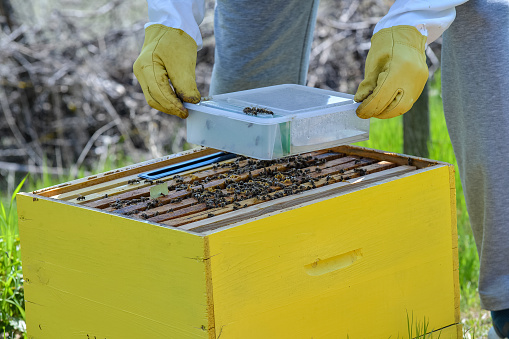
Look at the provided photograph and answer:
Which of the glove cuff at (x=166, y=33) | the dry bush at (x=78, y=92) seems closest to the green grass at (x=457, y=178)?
the dry bush at (x=78, y=92)

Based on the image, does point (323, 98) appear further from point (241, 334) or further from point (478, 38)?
point (241, 334)

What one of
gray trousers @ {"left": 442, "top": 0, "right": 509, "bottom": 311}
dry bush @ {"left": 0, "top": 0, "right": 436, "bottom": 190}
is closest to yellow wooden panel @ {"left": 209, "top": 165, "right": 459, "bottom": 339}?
gray trousers @ {"left": 442, "top": 0, "right": 509, "bottom": 311}

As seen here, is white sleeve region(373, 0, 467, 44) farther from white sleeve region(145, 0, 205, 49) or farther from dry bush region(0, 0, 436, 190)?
dry bush region(0, 0, 436, 190)

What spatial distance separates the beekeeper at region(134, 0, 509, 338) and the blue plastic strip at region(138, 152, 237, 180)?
21cm

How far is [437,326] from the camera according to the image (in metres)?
1.82

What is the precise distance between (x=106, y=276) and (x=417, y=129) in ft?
6.01

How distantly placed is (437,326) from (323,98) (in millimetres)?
676

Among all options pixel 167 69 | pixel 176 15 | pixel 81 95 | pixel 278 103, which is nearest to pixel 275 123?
pixel 278 103

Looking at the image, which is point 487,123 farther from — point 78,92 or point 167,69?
point 78,92

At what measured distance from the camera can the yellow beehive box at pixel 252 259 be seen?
1448 millimetres

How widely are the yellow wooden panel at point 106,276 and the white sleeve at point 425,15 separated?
32.5 inches

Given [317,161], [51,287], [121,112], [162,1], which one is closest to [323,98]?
[317,161]

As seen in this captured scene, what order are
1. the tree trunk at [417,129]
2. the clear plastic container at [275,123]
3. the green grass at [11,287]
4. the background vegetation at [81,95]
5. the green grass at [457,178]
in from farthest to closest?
1. the background vegetation at [81,95]
2. the tree trunk at [417,129]
3. the green grass at [457,178]
4. the green grass at [11,287]
5. the clear plastic container at [275,123]

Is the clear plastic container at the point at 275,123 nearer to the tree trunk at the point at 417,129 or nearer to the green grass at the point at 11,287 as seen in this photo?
the green grass at the point at 11,287
